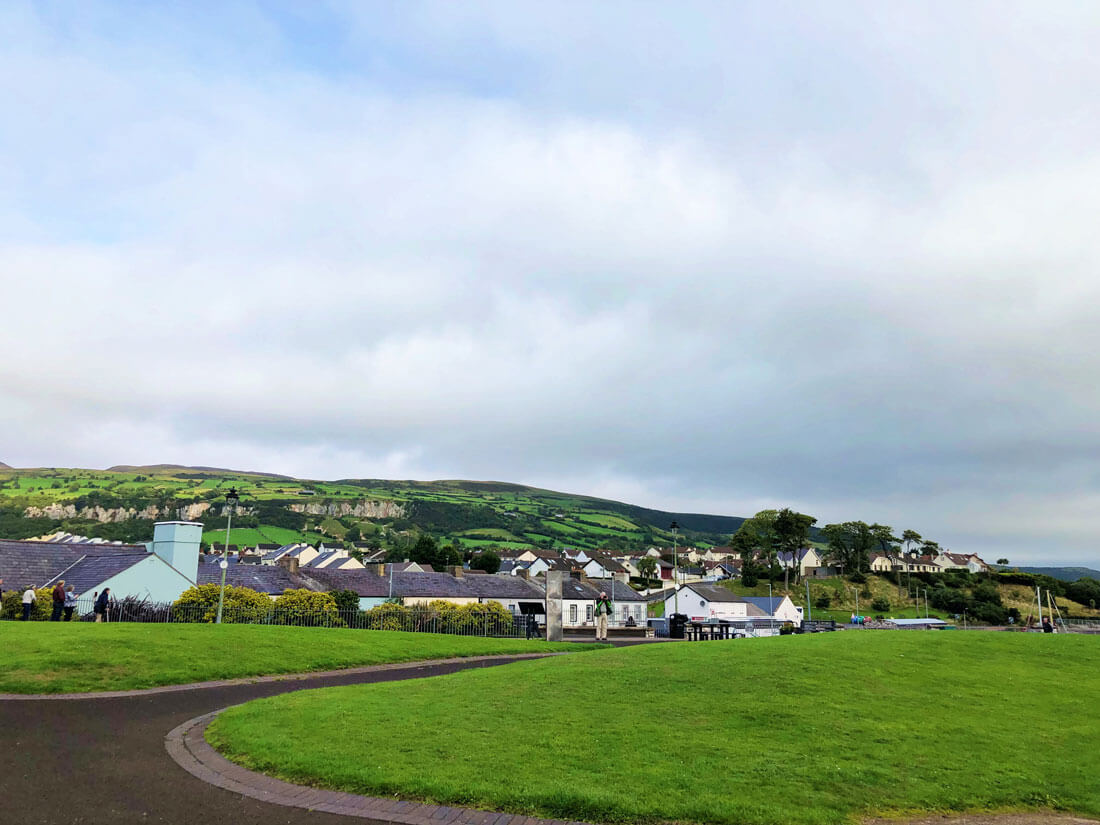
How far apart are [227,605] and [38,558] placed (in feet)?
55.1

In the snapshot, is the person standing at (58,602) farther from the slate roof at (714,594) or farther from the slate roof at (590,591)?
the slate roof at (714,594)

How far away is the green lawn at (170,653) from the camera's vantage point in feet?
60.6

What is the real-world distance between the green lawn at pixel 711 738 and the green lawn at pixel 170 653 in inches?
232

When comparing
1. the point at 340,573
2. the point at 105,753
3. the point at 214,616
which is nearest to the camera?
the point at 105,753

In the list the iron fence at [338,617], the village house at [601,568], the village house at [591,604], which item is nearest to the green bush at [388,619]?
the iron fence at [338,617]

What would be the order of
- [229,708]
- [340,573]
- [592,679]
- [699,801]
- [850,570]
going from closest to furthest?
1. [699,801]
2. [229,708]
3. [592,679]
4. [340,573]
5. [850,570]

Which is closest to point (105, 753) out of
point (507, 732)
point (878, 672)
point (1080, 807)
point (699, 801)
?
point (507, 732)

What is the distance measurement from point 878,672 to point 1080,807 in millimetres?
7509

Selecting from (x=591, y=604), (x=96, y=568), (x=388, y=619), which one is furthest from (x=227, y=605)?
(x=591, y=604)

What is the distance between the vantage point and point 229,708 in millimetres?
15445

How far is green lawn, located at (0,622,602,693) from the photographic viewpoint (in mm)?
18484

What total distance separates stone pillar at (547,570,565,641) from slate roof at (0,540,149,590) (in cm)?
2580

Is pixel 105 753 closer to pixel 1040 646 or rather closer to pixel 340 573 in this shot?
pixel 1040 646

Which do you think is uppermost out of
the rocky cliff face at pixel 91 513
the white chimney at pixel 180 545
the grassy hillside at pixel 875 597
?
the rocky cliff face at pixel 91 513
